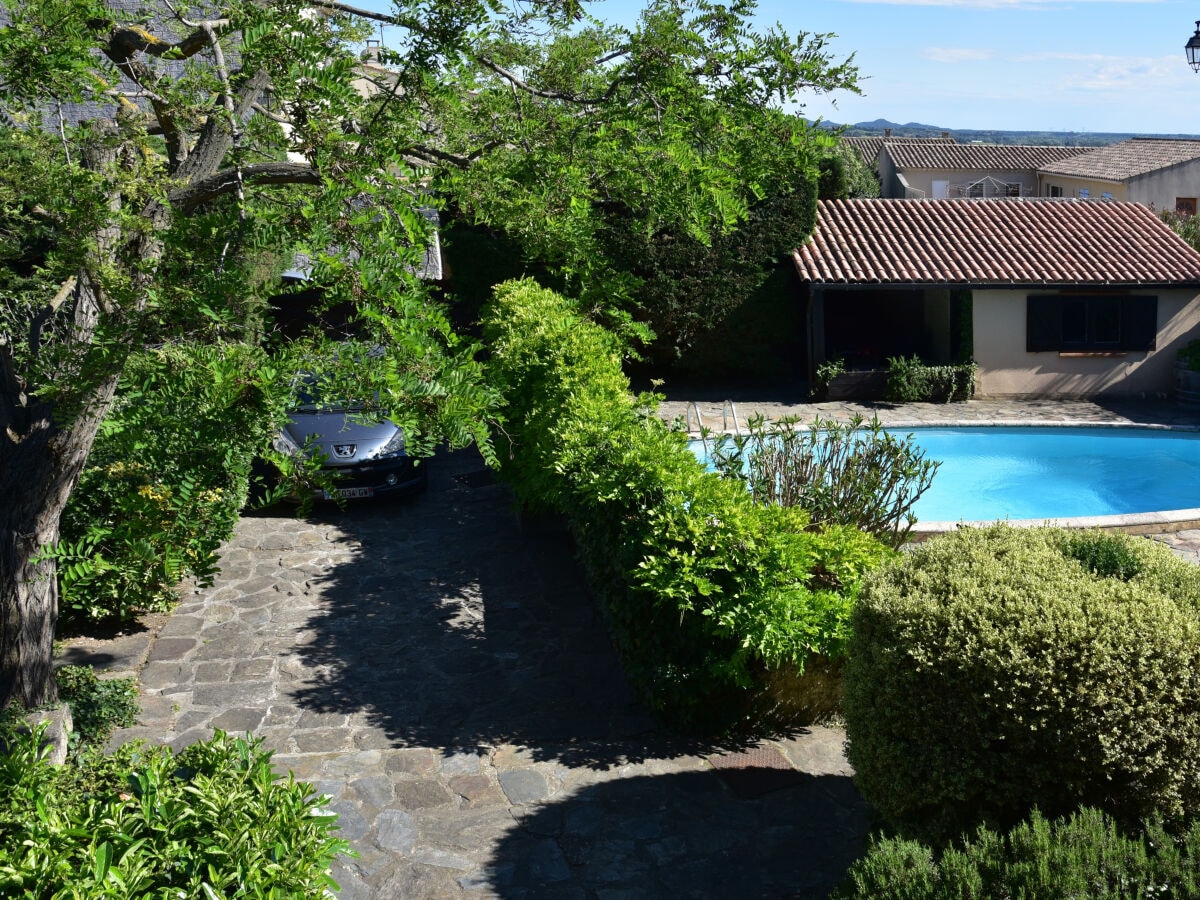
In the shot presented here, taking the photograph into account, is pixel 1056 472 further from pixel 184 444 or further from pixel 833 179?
pixel 184 444

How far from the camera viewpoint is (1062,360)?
2303cm

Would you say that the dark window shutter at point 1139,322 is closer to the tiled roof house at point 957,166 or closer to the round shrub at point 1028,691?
the round shrub at point 1028,691

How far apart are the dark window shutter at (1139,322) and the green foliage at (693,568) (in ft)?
55.6

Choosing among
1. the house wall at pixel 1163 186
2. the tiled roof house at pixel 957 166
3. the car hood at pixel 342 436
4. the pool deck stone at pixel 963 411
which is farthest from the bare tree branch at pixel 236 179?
the tiled roof house at pixel 957 166

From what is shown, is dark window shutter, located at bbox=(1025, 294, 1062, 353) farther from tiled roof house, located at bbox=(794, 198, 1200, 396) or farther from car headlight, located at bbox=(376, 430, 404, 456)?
car headlight, located at bbox=(376, 430, 404, 456)

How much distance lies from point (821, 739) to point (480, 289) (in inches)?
661

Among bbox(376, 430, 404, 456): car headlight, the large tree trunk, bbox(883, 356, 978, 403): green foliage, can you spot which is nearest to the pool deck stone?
bbox(883, 356, 978, 403): green foliage

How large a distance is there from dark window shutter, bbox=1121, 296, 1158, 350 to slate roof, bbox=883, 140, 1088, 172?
34.6m

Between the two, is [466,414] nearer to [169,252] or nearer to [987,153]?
[169,252]

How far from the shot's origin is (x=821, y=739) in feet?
25.9

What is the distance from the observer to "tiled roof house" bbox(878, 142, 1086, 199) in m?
54.3

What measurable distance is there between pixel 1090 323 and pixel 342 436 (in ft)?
54.9

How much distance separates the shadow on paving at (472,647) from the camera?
8.41 meters

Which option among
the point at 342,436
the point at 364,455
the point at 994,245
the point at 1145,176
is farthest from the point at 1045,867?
the point at 1145,176
